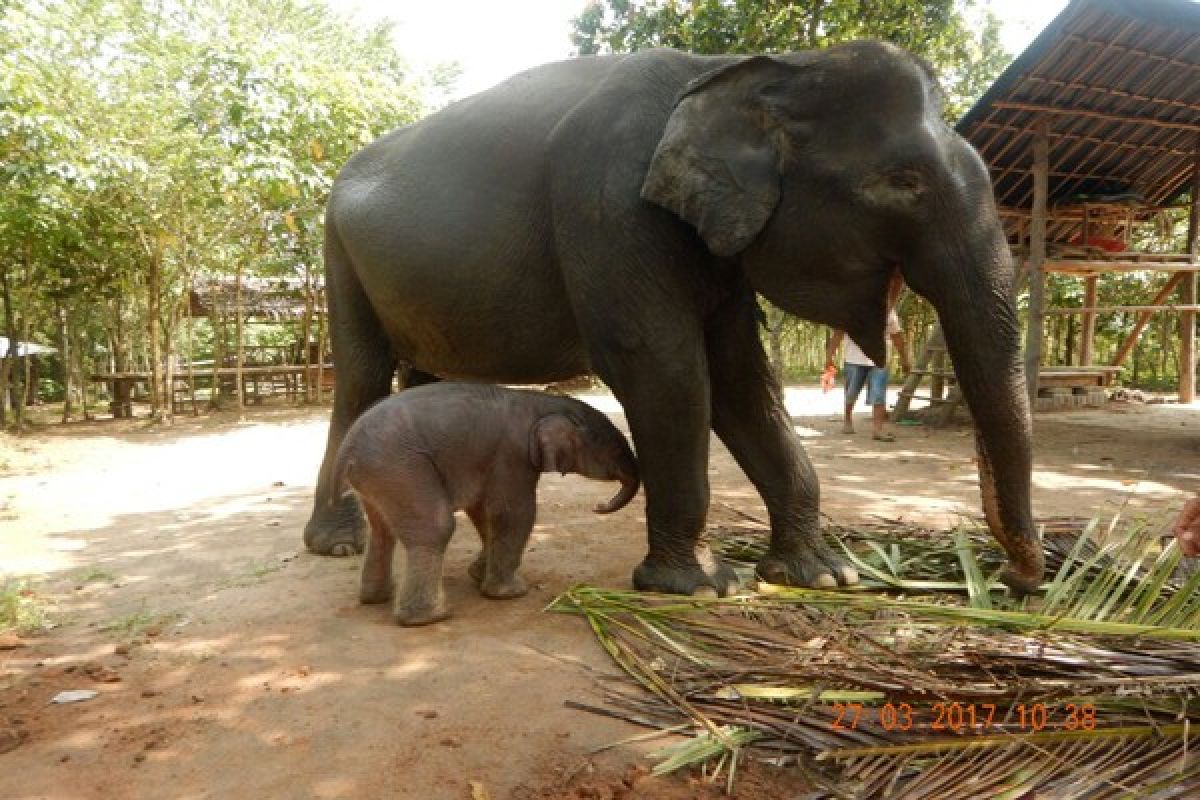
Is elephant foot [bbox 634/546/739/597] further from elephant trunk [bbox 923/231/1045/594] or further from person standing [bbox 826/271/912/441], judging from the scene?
person standing [bbox 826/271/912/441]

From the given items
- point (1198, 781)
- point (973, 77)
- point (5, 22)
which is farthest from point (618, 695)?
point (973, 77)

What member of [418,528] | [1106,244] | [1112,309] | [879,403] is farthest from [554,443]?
[1106,244]

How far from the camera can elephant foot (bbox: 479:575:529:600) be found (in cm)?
322

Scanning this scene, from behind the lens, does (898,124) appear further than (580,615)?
No

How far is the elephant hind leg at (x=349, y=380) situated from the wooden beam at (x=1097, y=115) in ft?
26.0

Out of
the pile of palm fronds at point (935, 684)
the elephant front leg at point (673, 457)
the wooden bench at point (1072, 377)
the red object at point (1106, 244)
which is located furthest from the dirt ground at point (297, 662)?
the wooden bench at point (1072, 377)

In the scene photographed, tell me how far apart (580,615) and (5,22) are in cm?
1121

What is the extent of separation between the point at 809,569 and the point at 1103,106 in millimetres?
8960

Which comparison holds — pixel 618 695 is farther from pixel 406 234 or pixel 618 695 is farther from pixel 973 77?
pixel 973 77

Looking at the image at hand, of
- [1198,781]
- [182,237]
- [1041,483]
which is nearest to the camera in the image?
[1198,781]

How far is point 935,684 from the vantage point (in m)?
2.02

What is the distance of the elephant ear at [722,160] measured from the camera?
9.23 feet

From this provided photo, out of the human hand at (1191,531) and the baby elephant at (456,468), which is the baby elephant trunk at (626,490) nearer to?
the baby elephant at (456,468)

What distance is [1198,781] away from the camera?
1.71 m
